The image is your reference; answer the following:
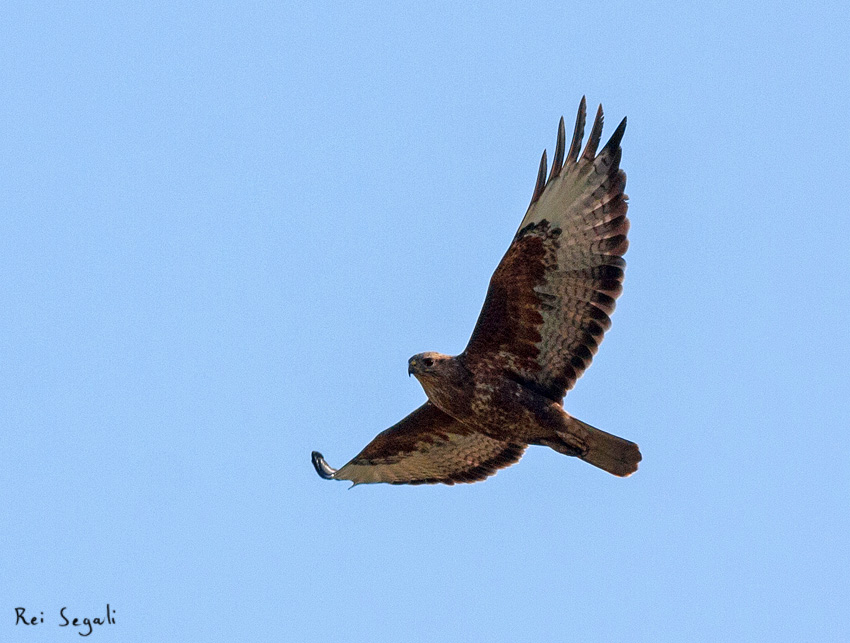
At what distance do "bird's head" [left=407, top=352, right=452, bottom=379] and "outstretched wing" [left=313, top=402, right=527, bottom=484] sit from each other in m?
1.14

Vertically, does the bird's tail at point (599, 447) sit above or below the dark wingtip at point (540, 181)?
below

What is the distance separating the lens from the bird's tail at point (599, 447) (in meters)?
12.7

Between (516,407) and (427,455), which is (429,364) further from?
(427,455)

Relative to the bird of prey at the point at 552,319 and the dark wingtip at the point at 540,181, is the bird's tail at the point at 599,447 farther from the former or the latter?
the dark wingtip at the point at 540,181

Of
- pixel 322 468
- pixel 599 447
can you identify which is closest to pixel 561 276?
pixel 599 447

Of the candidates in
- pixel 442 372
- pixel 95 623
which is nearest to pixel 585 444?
pixel 442 372

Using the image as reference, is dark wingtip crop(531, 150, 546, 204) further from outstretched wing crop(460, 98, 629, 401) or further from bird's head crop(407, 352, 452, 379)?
bird's head crop(407, 352, 452, 379)

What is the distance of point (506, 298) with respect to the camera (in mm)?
12672

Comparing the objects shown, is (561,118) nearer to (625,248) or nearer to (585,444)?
(625,248)

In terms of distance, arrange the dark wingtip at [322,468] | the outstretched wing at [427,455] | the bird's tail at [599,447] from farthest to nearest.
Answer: the dark wingtip at [322,468]
the outstretched wing at [427,455]
the bird's tail at [599,447]

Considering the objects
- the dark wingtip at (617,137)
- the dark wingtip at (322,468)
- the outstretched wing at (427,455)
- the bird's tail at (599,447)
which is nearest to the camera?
the dark wingtip at (617,137)

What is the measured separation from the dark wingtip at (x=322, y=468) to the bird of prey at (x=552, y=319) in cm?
198

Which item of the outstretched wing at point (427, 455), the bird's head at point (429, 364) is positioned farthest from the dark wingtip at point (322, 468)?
the bird's head at point (429, 364)

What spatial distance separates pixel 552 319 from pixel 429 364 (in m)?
1.19
